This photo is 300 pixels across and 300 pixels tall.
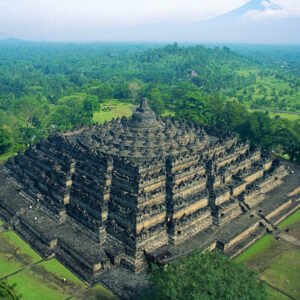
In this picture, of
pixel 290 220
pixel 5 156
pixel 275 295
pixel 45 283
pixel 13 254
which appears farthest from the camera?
pixel 5 156

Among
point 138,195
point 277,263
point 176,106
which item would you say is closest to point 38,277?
point 138,195

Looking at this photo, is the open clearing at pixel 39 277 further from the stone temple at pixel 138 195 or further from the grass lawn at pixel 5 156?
the grass lawn at pixel 5 156

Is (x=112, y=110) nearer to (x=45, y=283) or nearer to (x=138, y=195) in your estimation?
(x=138, y=195)

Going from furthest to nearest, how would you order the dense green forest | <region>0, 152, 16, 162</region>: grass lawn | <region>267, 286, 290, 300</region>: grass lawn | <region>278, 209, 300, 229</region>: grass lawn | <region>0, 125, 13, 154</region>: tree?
1. the dense green forest
2. <region>0, 125, 13, 154</region>: tree
3. <region>0, 152, 16, 162</region>: grass lawn
4. <region>278, 209, 300, 229</region>: grass lawn
5. <region>267, 286, 290, 300</region>: grass lawn

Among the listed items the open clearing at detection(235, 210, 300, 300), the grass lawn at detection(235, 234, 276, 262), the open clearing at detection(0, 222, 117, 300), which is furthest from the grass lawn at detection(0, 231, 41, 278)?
the open clearing at detection(235, 210, 300, 300)

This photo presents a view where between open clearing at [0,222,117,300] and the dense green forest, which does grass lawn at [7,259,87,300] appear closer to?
open clearing at [0,222,117,300]

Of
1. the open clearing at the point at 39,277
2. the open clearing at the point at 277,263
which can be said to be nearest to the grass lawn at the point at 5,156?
the open clearing at the point at 39,277
